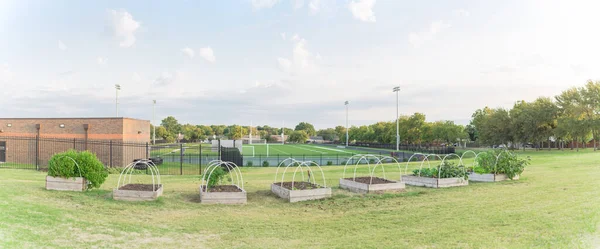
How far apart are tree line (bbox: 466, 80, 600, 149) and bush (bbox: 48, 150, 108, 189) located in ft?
168

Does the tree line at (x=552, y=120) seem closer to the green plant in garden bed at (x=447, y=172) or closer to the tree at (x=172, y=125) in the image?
the green plant in garden bed at (x=447, y=172)

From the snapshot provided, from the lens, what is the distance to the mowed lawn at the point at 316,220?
7536 mm

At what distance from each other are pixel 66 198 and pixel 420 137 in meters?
75.7

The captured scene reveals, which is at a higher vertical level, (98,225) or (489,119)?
(489,119)

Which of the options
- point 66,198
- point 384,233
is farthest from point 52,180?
point 384,233

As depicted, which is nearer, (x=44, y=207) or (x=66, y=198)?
(x=44, y=207)

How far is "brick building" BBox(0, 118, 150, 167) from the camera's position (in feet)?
97.5

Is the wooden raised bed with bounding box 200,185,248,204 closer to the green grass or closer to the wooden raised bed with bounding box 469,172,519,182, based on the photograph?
the wooden raised bed with bounding box 469,172,519,182

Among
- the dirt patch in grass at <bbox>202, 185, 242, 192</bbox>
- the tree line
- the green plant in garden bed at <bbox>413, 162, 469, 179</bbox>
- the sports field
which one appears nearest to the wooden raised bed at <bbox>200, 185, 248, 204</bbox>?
the dirt patch in grass at <bbox>202, 185, 242, 192</bbox>

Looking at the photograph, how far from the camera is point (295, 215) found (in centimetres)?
1095

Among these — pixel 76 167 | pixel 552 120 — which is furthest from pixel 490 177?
pixel 552 120

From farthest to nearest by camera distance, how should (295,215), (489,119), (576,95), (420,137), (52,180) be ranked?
(420,137) → (489,119) → (576,95) → (52,180) → (295,215)

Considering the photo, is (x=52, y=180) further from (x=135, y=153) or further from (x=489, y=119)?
(x=489, y=119)

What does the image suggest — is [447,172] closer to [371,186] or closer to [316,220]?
[371,186]
